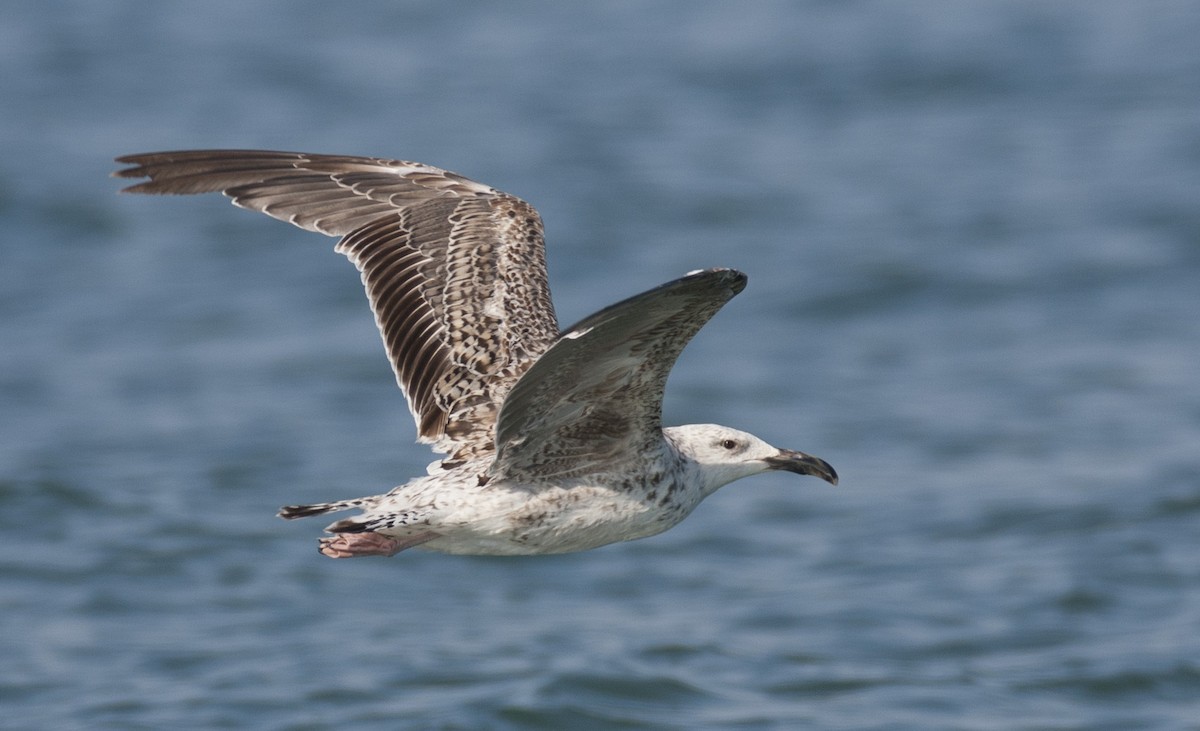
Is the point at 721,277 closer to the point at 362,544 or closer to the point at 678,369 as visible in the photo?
the point at 362,544

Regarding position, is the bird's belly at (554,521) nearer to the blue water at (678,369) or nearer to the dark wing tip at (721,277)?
the dark wing tip at (721,277)

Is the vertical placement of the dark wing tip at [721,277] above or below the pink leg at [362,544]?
above

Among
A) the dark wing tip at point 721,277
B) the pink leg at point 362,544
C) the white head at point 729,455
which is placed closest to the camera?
the dark wing tip at point 721,277

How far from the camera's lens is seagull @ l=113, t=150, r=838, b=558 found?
6980mm

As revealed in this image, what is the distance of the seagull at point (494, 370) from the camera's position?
6980 millimetres

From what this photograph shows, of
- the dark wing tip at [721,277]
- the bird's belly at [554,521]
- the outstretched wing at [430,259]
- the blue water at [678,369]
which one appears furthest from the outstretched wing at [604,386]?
the blue water at [678,369]

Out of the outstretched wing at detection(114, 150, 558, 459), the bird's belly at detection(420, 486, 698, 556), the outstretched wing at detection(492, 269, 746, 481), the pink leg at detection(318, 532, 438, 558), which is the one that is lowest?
the pink leg at detection(318, 532, 438, 558)

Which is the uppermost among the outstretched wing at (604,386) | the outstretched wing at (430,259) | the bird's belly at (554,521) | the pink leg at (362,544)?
the outstretched wing at (430,259)

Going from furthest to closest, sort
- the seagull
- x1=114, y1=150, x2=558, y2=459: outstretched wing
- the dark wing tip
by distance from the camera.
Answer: x1=114, y1=150, x2=558, y2=459: outstretched wing, the seagull, the dark wing tip

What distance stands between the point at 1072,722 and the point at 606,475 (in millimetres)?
5336

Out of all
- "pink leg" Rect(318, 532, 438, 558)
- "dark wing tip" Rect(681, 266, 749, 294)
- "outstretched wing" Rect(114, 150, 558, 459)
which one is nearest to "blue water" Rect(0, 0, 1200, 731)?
"outstretched wing" Rect(114, 150, 558, 459)

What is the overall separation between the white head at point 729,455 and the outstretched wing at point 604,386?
1.53 ft

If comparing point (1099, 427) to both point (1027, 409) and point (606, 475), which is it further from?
point (606, 475)

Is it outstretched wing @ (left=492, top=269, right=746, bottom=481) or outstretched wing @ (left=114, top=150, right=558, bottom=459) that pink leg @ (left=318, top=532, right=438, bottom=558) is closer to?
outstretched wing @ (left=492, top=269, right=746, bottom=481)
